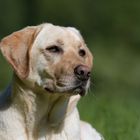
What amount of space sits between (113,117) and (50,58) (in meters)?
3.03

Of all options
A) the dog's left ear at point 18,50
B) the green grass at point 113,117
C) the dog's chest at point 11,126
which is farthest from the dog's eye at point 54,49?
the green grass at point 113,117

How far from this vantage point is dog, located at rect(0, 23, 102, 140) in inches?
377

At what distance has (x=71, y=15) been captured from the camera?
→ 31375 mm

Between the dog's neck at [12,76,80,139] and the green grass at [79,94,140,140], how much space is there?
1542 millimetres

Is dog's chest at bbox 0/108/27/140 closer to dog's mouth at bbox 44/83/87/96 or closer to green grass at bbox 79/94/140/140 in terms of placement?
dog's mouth at bbox 44/83/87/96

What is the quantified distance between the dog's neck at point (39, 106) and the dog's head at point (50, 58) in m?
0.13

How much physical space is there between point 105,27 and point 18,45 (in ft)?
75.8

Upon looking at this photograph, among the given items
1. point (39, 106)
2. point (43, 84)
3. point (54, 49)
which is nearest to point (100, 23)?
point (39, 106)

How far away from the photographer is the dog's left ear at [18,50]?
381 inches

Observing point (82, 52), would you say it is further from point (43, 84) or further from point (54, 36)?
point (43, 84)

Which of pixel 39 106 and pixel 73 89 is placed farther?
pixel 39 106

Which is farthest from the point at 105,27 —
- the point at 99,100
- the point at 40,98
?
the point at 40,98

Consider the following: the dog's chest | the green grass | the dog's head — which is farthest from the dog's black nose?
the green grass

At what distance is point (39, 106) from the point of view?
9969mm
